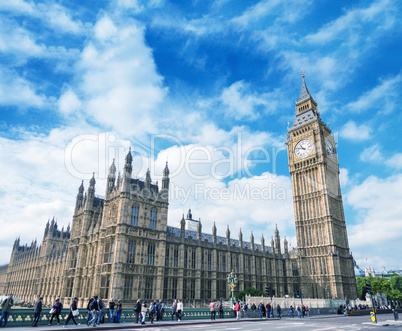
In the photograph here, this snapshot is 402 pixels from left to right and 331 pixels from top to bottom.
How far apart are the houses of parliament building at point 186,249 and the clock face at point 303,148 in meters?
0.30

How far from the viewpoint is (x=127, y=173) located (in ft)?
149

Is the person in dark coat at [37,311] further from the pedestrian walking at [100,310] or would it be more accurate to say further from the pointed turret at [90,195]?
the pointed turret at [90,195]

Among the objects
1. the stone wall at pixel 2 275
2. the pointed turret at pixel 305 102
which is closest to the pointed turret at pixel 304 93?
the pointed turret at pixel 305 102

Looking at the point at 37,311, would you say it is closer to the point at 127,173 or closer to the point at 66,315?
the point at 66,315

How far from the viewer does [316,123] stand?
245ft

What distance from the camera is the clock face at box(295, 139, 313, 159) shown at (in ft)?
242

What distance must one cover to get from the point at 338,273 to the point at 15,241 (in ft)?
399

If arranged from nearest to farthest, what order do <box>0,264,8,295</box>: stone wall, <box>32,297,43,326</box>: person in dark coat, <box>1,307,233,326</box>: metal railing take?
<box>32,297,43,326</box>: person in dark coat → <box>1,307,233,326</box>: metal railing → <box>0,264,8,295</box>: stone wall

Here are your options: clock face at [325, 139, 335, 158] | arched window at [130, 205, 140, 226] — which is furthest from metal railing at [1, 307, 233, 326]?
clock face at [325, 139, 335, 158]

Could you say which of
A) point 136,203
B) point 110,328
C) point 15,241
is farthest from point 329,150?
point 15,241

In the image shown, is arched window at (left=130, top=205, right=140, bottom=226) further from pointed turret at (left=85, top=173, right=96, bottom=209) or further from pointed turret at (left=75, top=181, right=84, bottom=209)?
pointed turret at (left=75, top=181, right=84, bottom=209)

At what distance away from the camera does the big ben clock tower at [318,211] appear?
Result: 6334cm

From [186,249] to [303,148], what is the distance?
4196 cm

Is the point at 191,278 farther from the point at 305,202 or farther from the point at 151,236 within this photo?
the point at 305,202
